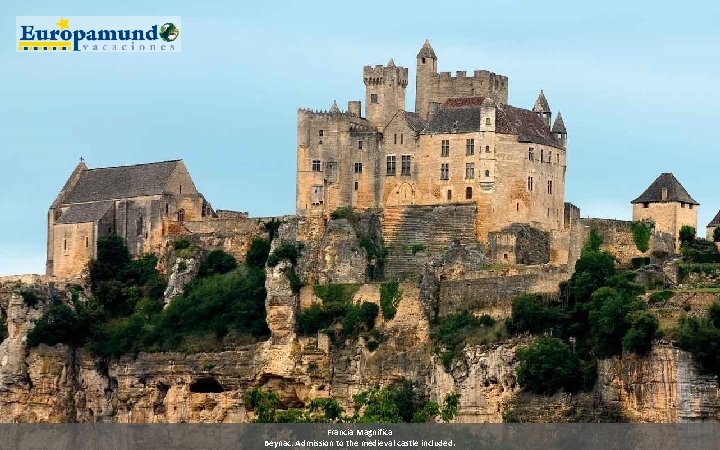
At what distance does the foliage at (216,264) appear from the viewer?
11588 centimetres

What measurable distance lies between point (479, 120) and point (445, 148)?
5.53 ft

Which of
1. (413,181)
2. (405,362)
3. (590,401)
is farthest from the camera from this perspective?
(413,181)

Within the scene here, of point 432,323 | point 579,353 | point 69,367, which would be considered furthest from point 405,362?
point 69,367

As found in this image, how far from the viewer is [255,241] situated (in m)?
116

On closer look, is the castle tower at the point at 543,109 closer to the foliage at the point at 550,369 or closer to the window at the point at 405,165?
the window at the point at 405,165

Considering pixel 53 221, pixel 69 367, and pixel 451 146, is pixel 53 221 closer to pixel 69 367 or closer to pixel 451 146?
pixel 69 367

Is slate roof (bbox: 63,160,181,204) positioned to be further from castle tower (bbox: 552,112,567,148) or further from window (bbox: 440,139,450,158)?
castle tower (bbox: 552,112,567,148)

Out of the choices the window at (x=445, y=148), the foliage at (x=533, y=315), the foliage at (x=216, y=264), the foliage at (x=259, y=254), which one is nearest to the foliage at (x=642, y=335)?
the foliage at (x=533, y=315)

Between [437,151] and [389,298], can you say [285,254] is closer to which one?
[389,298]

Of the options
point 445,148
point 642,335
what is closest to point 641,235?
point 445,148

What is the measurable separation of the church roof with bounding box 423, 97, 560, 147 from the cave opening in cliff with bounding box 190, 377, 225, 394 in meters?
12.5

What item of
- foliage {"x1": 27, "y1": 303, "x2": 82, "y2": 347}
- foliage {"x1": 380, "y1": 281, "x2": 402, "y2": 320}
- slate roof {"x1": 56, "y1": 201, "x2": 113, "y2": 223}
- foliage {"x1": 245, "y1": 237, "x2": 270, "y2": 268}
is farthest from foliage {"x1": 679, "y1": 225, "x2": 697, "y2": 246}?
foliage {"x1": 27, "y1": 303, "x2": 82, "y2": 347}

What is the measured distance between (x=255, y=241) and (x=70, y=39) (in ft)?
58.8

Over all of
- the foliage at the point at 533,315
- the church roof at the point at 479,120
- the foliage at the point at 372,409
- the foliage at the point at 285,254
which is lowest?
the foliage at the point at 372,409
